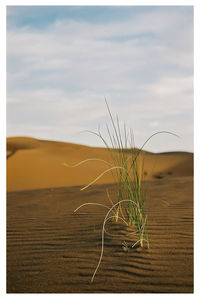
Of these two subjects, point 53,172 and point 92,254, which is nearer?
point 92,254

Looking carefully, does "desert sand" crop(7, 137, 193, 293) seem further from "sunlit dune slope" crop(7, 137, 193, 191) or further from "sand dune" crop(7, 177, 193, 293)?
"sunlit dune slope" crop(7, 137, 193, 191)

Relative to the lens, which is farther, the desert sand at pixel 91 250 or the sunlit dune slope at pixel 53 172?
the sunlit dune slope at pixel 53 172

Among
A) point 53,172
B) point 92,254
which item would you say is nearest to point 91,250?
point 92,254

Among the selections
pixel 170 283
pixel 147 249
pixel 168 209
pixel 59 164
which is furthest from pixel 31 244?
pixel 59 164

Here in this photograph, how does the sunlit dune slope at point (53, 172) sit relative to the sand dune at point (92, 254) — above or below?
above

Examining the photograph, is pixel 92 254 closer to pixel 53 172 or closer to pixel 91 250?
pixel 91 250

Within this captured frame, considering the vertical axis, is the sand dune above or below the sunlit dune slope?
below

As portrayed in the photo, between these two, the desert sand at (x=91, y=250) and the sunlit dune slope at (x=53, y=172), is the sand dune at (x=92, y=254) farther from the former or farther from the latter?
the sunlit dune slope at (x=53, y=172)

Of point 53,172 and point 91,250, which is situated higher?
point 53,172

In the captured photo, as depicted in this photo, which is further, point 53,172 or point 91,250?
point 53,172

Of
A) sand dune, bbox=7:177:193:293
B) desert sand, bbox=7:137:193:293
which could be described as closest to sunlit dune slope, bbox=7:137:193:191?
desert sand, bbox=7:137:193:293

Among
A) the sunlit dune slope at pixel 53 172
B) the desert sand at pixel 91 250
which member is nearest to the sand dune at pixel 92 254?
the desert sand at pixel 91 250

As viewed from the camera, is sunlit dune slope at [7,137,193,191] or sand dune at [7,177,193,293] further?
sunlit dune slope at [7,137,193,191]

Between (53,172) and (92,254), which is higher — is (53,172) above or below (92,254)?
above
